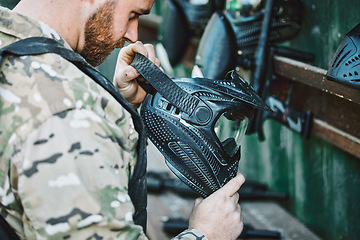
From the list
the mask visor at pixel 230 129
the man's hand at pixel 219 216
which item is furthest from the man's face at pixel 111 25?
the man's hand at pixel 219 216

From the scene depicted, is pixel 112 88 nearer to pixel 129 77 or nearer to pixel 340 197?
pixel 129 77

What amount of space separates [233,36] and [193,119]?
121cm

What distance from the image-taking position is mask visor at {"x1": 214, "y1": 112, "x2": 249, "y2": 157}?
151cm

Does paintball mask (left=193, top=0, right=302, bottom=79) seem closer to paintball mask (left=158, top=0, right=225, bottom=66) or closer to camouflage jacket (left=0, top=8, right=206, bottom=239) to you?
paintball mask (left=158, top=0, right=225, bottom=66)

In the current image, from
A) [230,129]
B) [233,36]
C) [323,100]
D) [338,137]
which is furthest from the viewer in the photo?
[233,36]

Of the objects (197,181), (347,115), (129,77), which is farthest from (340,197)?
(129,77)

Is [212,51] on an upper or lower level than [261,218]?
upper

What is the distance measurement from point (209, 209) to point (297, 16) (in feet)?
5.09

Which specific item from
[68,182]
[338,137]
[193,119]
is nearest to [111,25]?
[193,119]

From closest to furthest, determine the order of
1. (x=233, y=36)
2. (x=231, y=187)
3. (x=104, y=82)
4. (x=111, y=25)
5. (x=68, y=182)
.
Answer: (x=68, y=182), (x=104, y=82), (x=111, y=25), (x=231, y=187), (x=233, y=36)

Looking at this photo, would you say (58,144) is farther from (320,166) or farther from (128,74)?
(320,166)

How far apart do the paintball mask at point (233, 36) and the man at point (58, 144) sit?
4.37 ft

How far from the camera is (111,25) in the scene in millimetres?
1223

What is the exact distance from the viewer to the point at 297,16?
2.46m
